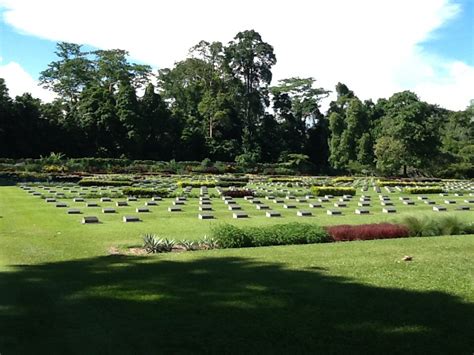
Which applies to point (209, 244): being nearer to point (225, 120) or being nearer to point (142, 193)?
point (142, 193)

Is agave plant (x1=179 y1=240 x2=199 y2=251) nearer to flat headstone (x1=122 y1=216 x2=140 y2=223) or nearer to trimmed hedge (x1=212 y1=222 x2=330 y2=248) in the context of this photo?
trimmed hedge (x1=212 y1=222 x2=330 y2=248)

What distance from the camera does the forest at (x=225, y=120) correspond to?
5622 cm

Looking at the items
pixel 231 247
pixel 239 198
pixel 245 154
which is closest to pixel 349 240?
pixel 231 247

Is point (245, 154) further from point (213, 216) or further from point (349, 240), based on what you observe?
point (349, 240)

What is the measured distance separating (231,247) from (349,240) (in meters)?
2.93

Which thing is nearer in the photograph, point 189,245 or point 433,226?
point 189,245

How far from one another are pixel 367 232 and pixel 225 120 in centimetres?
5771

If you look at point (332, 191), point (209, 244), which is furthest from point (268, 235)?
point (332, 191)

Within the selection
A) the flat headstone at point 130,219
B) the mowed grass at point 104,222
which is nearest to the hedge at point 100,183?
the mowed grass at point 104,222

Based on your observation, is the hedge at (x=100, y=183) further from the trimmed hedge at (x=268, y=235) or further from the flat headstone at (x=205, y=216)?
the trimmed hedge at (x=268, y=235)

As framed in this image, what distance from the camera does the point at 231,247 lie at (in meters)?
11.0

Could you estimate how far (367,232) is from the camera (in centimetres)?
1242

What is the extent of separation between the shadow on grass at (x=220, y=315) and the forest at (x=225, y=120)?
49966 millimetres

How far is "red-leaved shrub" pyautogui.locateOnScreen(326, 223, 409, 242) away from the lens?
12.2 metres
